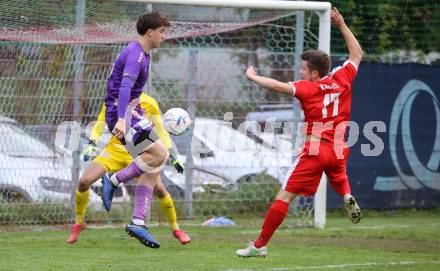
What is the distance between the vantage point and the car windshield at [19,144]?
11.6 meters

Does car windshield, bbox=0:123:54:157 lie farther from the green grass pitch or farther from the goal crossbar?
the goal crossbar

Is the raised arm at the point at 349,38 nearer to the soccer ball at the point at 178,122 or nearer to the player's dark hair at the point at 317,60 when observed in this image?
the player's dark hair at the point at 317,60

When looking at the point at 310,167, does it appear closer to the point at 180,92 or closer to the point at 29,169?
the point at 29,169

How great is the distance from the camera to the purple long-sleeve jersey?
8.55 meters

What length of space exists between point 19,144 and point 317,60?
478 cm

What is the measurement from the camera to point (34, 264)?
8.31m

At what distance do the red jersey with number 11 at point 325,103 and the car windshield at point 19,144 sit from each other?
4.58 metres

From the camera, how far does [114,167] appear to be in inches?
404

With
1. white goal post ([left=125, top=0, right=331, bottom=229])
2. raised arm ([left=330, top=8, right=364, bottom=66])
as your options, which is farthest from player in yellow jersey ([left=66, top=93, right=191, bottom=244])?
raised arm ([left=330, top=8, right=364, bottom=66])

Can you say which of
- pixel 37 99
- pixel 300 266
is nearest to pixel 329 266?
pixel 300 266

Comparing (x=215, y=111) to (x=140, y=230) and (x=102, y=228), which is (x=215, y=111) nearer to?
(x=102, y=228)

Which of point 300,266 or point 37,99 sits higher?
point 37,99

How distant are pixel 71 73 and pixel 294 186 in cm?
487

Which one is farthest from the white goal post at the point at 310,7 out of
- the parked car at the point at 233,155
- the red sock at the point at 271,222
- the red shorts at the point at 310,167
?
the red sock at the point at 271,222
